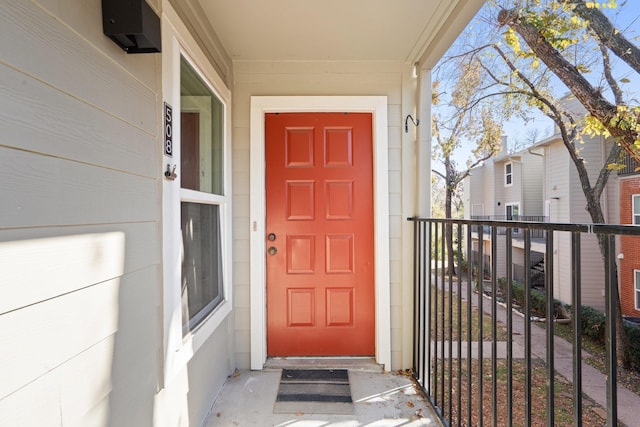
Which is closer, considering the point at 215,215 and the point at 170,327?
the point at 170,327

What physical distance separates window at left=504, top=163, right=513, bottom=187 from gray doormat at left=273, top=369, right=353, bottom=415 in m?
12.3

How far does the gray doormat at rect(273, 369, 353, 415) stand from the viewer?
1917mm

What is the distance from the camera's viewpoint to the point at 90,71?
0.94m

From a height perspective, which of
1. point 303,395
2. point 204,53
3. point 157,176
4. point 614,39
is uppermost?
point 614,39

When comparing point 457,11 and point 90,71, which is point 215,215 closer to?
point 90,71

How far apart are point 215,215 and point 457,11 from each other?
72.8 inches

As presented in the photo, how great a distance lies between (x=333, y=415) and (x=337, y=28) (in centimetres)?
229

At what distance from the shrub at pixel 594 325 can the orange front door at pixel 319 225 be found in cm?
604

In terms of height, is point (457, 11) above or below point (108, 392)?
above

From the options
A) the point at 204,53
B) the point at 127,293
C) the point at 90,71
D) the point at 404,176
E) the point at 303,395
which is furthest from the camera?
the point at 404,176

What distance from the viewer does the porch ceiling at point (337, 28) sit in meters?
1.74

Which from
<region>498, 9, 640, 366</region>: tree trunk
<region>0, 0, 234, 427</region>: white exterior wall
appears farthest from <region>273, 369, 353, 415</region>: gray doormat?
<region>498, 9, 640, 366</region>: tree trunk

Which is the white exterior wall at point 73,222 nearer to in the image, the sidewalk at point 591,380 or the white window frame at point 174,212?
the white window frame at point 174,212

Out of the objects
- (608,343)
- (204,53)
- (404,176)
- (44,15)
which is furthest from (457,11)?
(44,15)
